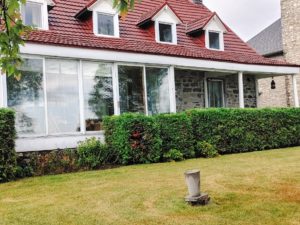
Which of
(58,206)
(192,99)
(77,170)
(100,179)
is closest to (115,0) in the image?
(58,206)

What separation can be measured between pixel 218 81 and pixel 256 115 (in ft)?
13.2

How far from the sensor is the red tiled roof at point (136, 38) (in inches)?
508

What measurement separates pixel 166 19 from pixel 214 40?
2809 millimetres

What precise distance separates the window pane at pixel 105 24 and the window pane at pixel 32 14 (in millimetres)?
2255

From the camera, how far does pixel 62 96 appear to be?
1197 centimetres

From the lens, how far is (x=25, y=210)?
622 cm

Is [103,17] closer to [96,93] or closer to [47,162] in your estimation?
[96,93]

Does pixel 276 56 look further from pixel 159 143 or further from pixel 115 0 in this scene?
pixel 115 0

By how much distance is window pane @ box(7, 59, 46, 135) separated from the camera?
36.5ft

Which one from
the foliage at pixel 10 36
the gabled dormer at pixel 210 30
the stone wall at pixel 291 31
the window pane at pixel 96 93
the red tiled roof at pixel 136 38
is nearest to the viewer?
the foliage at pixel 10 36

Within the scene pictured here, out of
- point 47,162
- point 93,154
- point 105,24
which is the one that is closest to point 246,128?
point 93,154

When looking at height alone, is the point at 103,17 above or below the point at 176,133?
above

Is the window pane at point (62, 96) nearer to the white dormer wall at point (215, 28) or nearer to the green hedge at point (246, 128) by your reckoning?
the green hedge at point (246, 128)

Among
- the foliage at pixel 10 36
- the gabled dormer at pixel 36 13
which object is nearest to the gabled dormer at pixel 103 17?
the gabled dormer at pixel 36 13
